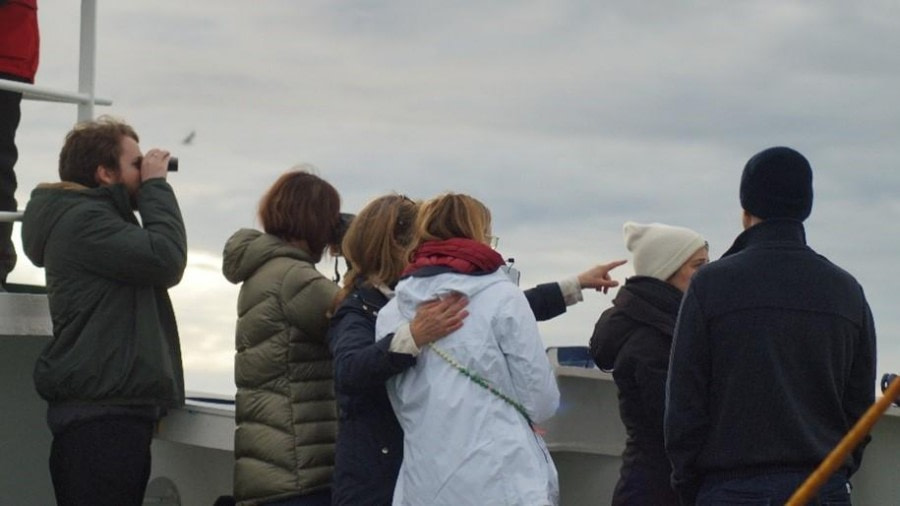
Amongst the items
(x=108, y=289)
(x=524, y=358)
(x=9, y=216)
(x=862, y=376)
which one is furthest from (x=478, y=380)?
(x=9, y=216)

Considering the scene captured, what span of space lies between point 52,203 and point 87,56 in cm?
164

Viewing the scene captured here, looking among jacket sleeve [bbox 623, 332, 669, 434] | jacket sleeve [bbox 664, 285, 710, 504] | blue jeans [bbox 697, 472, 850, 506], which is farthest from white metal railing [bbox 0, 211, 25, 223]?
blue jeans [bbox 697, 472, 850, 506]

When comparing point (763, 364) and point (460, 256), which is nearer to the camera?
point (763, 364)

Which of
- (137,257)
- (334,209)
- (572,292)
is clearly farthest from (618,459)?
(137,257)

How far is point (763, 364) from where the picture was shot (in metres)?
4.41

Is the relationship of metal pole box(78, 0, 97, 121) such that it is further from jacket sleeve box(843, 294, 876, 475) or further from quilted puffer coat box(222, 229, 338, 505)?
jacket sleeve box(843, 294, 876, 475)

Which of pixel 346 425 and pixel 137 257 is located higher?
pixel 137 257

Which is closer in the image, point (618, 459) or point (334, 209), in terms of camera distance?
point (334, 209)

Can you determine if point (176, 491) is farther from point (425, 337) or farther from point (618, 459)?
point (425, 337)

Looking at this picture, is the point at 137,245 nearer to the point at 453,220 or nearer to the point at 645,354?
the point at 453,220

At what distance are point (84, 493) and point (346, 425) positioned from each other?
3.65ft

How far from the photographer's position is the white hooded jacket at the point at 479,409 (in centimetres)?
473

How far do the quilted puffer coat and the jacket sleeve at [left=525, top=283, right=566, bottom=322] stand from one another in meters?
0.77

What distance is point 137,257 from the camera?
224 inches
